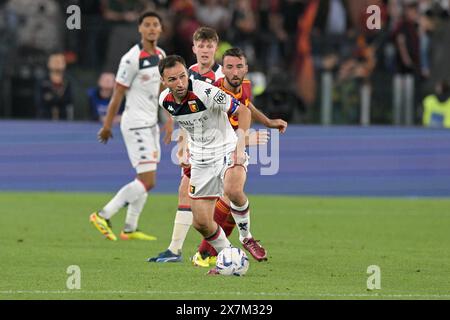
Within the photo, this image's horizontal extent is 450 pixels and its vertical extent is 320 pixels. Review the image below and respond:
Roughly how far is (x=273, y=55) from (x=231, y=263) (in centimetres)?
1076

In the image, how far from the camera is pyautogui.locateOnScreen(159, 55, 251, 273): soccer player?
10.5 m

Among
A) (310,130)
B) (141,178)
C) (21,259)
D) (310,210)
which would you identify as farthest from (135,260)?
(310,130)

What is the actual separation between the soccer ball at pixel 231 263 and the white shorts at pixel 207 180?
591 mm

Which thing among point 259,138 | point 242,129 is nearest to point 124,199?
point 242,129

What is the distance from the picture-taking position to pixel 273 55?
2088 cm

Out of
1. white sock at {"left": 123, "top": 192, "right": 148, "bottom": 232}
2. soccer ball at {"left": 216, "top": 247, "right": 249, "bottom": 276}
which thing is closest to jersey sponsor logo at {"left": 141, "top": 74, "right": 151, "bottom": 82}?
white sock at {"left": 123, "top": 192, "right": 148, "bottom": 232}

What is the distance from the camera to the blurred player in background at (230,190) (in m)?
11.2

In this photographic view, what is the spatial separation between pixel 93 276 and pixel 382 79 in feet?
35.3

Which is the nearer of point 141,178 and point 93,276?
point 93,276

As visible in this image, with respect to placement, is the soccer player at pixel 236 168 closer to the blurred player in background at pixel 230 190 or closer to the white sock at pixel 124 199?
the blurred player in background at pixel 230 190

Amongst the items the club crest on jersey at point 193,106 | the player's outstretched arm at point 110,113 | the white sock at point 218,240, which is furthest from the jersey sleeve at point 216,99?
the player's outstretched arm at point 110,113

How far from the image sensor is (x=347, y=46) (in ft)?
69.1

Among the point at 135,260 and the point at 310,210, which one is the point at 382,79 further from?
the point at 135,260

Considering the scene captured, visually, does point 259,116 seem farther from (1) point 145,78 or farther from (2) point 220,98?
(1) point 145,78
